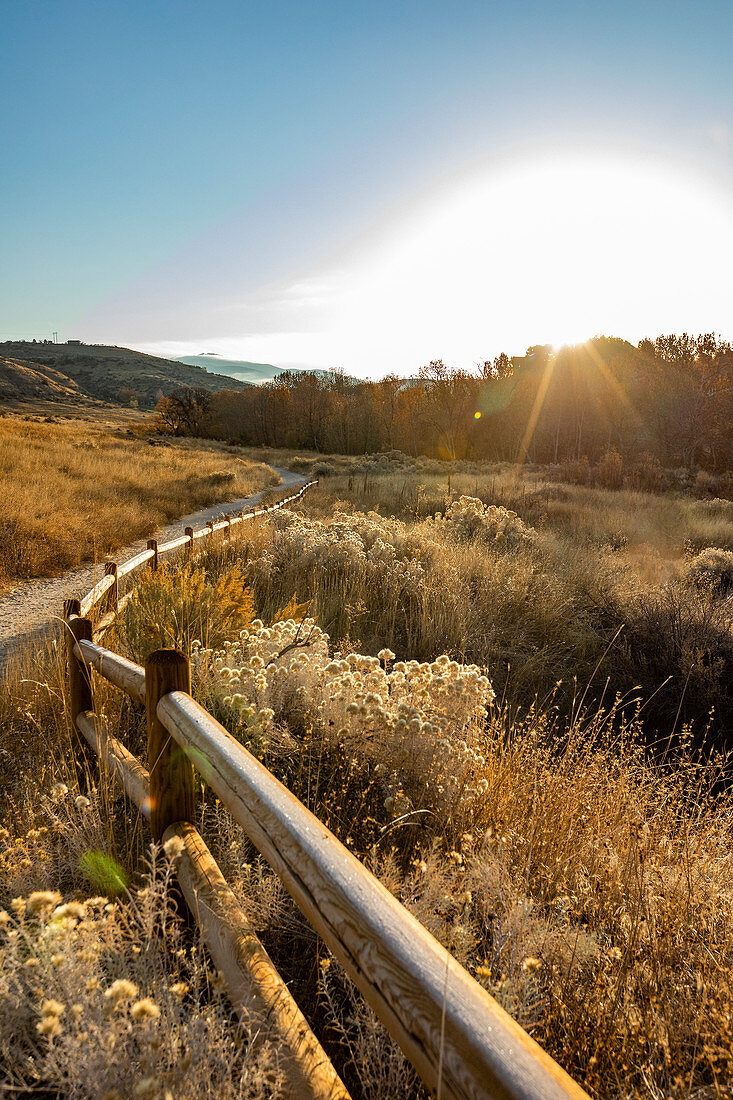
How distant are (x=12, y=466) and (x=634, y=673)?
Answer: 49.5ft

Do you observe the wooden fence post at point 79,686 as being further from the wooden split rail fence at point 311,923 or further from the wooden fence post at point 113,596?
the wooden fence post at point 113,596

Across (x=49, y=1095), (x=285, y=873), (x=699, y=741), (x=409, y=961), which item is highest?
(x=409, y=961)

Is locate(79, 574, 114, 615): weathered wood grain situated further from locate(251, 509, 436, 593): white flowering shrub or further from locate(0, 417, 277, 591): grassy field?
locate(251, 509, 436, 593): white flowering shrub

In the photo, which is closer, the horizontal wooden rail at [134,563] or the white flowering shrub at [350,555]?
the horizontal wooden rail at [134,563]

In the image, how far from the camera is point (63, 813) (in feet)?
9.02

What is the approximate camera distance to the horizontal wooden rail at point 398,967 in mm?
868

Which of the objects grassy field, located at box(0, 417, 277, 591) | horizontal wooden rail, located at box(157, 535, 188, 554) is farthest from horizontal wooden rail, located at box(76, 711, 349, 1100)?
horizontal wooden rail, located at box(157, 535, 188, 554)

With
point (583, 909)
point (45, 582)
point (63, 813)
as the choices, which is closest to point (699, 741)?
point (583, 909)

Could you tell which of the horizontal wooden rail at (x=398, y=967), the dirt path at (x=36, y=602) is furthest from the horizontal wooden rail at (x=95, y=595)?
the horizontal wooden rail at (x=398, y=967)

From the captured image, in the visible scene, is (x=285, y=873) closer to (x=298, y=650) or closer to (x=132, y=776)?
(x=132, y=776)

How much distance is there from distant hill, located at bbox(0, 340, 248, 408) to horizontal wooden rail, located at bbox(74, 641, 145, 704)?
95816 millimetres

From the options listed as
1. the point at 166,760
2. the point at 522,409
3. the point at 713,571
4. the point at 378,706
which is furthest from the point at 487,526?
the point at 522,409

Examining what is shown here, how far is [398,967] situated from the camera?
1080 millimetres

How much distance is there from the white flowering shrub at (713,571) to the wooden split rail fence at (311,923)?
28.3ft
